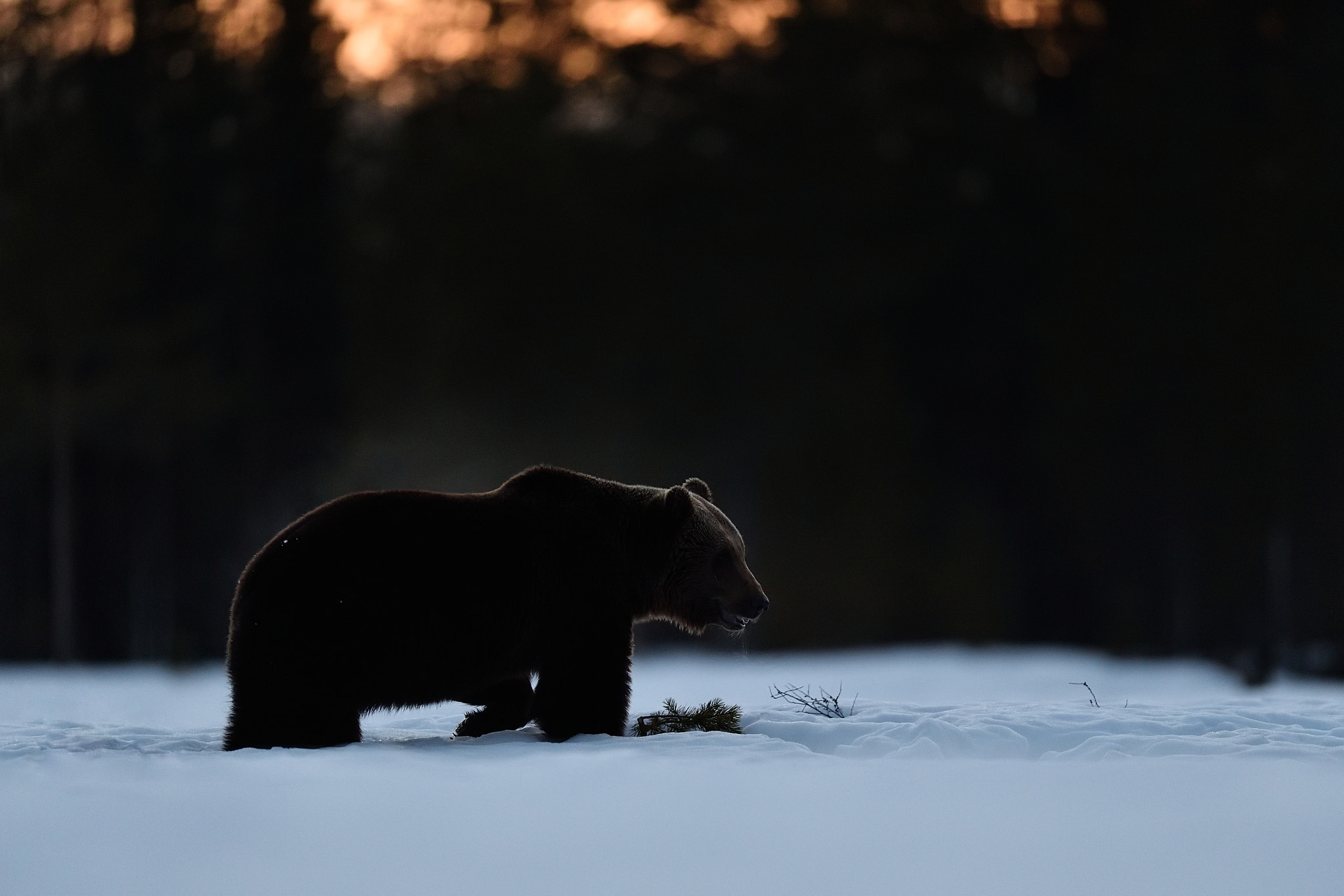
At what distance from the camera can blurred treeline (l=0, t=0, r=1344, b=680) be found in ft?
80.0

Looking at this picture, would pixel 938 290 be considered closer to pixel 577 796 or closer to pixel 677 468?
pixel 677 468

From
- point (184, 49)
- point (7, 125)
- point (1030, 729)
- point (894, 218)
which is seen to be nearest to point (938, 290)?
point (894, 218)

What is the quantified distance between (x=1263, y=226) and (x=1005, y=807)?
2367 cm

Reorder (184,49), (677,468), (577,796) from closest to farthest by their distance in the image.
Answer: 1. (577,796)
2. (184,49)
3. (677,468)

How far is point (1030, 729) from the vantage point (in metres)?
6.54

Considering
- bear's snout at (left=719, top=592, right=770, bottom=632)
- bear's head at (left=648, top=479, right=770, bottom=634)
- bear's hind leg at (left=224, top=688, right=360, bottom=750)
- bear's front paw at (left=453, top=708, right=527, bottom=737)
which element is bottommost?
bear's front paw at (left=453, top=708, right=527, bottom=737)

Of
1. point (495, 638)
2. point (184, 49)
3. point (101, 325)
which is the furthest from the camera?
point (184, 49)

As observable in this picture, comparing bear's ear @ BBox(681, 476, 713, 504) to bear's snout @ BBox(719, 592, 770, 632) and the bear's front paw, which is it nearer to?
bear's snout @ BBox(719, 592, 770, 632)

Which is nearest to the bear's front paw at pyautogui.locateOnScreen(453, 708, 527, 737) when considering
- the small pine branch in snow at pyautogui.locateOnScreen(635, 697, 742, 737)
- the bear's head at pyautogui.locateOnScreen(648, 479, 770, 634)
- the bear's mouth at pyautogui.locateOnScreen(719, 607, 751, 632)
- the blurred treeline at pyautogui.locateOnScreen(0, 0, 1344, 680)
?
the small pine branch in snow at pyautogui.locateOnScreen(635, 697, 742, 737)

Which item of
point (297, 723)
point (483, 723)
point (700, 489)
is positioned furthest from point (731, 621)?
point (297, 723)

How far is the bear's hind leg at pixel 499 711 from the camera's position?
23.1 feet

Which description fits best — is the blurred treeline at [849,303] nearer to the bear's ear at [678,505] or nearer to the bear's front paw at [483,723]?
the bear's front paw at [483,723]

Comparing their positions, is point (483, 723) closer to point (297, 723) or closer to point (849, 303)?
point (297, 723)

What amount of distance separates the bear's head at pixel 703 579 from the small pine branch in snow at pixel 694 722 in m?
0.43
